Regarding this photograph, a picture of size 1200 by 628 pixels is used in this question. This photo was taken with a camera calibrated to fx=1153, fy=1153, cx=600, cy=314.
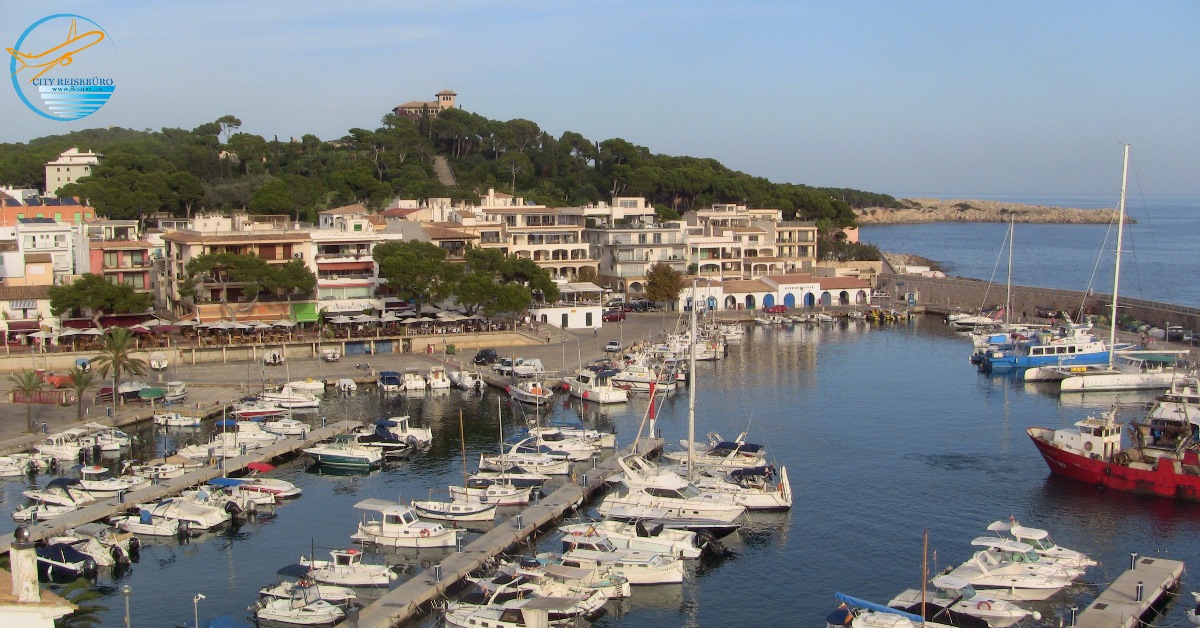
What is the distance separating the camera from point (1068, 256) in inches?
5034

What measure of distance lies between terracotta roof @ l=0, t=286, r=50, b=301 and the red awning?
36.1ft

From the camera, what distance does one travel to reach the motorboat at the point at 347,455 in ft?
103

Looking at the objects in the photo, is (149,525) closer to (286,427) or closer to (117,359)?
(286,427)

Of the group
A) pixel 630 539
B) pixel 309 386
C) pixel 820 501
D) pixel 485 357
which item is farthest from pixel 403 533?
pixel 485 357

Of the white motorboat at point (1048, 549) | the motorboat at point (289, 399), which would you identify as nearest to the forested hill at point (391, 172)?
the motorboat at point (289, 399)

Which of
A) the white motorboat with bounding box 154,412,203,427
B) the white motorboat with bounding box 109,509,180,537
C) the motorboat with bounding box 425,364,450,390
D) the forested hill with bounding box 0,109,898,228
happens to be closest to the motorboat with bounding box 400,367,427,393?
the motorboat with bounding box 425,364,450,390

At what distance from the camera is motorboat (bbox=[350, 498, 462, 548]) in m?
24.5

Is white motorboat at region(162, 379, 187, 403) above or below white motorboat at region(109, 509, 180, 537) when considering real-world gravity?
above

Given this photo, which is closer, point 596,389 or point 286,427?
point 286,427

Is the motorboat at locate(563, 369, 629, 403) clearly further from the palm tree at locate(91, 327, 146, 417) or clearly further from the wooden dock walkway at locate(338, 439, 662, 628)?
the palm tree at locate(91, 327, 146, 417)

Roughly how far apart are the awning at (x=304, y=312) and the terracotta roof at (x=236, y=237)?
2.95 m

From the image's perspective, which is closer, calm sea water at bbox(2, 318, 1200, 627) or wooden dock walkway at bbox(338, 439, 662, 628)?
wooden dock walkway at bbox(338, 439, 662, 628)

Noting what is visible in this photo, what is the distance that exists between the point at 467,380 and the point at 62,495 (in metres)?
17.2

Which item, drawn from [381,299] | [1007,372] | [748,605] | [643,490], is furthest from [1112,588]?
[381,299]
